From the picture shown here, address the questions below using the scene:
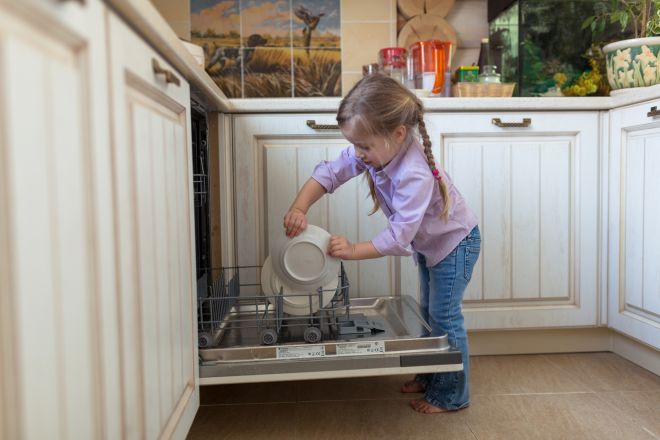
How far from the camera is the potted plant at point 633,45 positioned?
1833 millimetres

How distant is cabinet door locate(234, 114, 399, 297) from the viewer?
1.72 metres

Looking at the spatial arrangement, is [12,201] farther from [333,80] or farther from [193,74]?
[333,80]

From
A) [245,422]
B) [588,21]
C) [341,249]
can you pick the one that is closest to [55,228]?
[341,249]

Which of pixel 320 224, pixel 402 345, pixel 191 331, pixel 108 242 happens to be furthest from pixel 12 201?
pixel 320 224

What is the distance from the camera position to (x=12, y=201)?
1.56ft

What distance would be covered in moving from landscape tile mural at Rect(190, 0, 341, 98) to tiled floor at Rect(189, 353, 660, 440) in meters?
1.12

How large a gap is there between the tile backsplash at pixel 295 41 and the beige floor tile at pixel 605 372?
4.06ft

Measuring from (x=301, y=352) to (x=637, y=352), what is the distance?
3.66 feet

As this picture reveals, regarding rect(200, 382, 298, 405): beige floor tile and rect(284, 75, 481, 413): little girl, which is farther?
rect(200, 382, 298, 405): beige floor tile

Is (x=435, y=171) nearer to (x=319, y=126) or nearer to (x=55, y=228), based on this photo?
(x=319, y=126)

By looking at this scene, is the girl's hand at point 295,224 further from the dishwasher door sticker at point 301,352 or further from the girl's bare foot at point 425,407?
the girl's bare foot at point 425,407

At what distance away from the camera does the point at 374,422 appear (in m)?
1.41

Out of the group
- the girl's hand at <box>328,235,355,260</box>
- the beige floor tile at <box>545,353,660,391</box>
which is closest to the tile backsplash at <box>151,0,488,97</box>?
the girl's hand at <box>328,235,355,260</box>

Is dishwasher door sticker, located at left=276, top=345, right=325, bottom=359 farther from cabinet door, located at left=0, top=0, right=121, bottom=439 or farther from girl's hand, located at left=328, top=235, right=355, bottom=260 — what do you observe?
cabinet door, located at left=0, top=0, right=121, bottom=439
